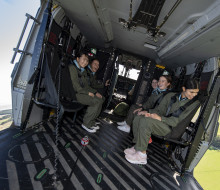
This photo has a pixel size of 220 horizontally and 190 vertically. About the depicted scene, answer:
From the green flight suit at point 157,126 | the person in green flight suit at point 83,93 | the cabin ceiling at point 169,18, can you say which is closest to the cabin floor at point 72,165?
the person in green flight suit at point 83,93

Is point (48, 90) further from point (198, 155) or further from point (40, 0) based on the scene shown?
point (198, 155)

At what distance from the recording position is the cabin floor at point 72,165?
1.41 meters

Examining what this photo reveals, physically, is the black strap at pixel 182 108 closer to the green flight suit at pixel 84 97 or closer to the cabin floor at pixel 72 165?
the cabin floor at pixel 72 165

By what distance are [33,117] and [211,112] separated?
3547 millimetres

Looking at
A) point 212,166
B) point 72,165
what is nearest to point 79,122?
point 72,165

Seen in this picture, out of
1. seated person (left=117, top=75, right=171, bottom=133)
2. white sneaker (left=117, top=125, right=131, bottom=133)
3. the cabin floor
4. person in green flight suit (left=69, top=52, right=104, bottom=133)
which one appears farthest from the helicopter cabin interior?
seated person (left=117, top=75, right=171, bottom=133)

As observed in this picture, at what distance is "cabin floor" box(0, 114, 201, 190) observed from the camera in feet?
4.64

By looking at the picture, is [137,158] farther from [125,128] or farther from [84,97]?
[84,97]

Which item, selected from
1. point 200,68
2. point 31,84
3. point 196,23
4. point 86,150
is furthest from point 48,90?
point 200,68

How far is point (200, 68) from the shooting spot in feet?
11.9

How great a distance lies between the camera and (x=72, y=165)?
1.73 m

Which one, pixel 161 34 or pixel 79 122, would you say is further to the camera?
pixel 79 122

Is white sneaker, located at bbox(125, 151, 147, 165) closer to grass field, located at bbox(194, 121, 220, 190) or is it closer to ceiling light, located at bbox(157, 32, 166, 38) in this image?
ceiling light, located at bbox(157, 32, 166, 38)

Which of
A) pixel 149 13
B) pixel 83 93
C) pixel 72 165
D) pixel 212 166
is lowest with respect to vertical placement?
pixel 212 166
